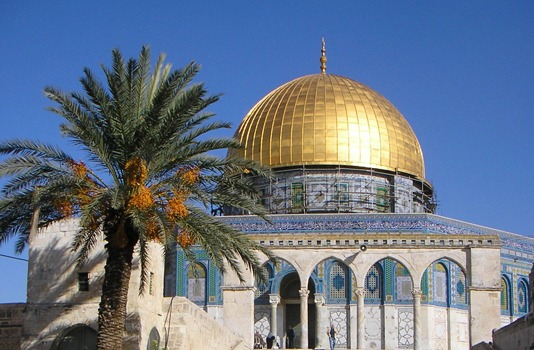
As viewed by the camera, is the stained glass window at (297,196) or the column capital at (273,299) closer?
the column capital at (273,299)

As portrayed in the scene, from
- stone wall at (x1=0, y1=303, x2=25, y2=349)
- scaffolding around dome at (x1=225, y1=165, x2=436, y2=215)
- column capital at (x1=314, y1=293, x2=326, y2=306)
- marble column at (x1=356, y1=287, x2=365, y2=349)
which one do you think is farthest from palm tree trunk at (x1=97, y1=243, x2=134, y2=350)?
scaffolding around dome at (x1=225, y1=165, x2=436, y2=215)

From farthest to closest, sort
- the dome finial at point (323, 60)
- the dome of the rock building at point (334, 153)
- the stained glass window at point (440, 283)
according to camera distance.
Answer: the dome finial at point (323, 60), the dome of the rock building at point (334, 153), the stained glass window at point (440, 283)

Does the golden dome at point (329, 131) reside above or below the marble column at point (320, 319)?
above

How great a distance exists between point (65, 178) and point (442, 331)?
17.6 metres

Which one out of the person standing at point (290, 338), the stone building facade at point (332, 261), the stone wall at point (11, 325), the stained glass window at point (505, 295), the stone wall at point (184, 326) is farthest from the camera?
the stained glass window at point (505, 295)

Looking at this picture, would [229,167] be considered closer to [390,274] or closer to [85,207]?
[85,207]

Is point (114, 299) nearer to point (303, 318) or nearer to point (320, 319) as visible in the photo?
point (303, 318)

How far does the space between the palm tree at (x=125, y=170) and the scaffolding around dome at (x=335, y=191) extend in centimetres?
1700

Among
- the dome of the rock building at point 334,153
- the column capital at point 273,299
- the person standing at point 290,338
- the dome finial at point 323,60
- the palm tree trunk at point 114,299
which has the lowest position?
the person standing at point 290,338

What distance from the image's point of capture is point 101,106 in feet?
49.9

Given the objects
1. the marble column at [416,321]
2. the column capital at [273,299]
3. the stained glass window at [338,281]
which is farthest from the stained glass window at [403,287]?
the marble column at [416,321]

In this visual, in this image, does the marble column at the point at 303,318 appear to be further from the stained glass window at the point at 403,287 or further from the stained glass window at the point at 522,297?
the stained glass window at the point at 522,297

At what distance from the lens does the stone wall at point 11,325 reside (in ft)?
58.0

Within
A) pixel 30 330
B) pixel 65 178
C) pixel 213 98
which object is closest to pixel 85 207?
pixel 65 178
